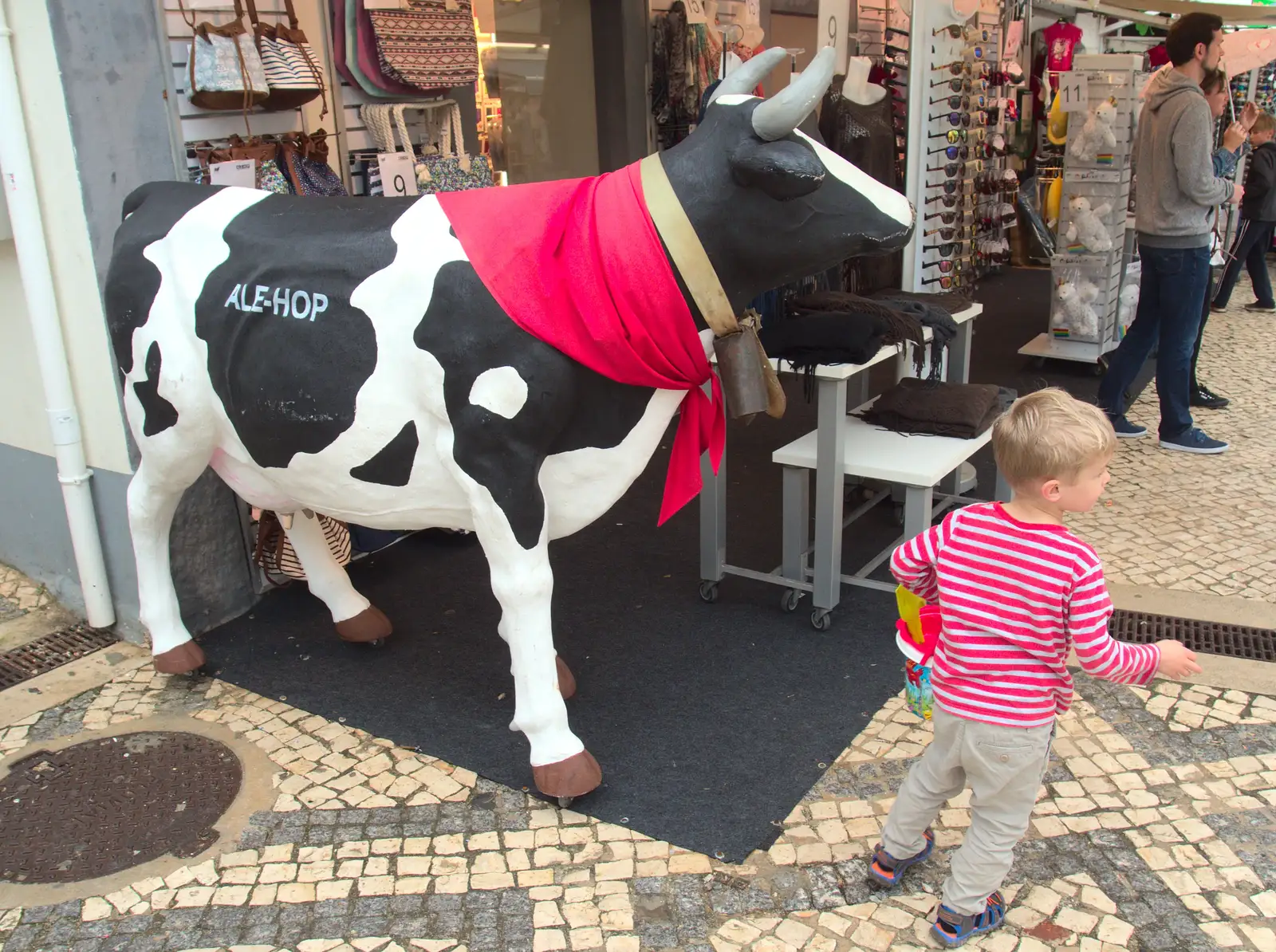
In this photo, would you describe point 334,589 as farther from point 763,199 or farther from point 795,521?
point 763,199

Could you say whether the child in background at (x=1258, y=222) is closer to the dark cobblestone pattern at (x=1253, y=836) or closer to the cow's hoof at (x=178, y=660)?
the dark cobblestone pattern at (x=1253, y=836)

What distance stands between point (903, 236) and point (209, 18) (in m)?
2.50

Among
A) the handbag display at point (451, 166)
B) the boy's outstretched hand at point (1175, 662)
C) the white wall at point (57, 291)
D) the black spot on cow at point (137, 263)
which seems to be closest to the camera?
the boy's outstretched hand at point (1175, 662)

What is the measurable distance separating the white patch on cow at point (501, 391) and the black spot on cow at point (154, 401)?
101 centimetres

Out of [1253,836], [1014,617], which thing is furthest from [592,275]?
[1253,836]

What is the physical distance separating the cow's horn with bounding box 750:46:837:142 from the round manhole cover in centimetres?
219

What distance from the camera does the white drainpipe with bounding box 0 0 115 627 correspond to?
3.32 m

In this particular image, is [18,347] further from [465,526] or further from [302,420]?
[465,526]

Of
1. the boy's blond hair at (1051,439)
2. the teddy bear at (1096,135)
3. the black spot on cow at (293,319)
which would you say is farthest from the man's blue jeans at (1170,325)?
the black spot on cow at (293,319)

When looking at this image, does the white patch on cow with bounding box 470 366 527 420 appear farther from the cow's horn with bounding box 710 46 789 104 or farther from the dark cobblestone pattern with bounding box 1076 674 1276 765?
the dark cobblestone pattern with bounding box 1076 674 1276 765

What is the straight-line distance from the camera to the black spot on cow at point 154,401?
298 cm

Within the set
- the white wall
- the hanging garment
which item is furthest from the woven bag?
the hanging garment

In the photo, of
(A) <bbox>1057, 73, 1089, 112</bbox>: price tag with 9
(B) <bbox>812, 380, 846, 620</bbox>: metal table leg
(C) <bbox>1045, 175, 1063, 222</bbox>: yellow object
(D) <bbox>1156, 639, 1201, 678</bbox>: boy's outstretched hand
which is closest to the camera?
(D) <bbox>1156, 639, 1201, 678</bbox>: boy's outstretched hand

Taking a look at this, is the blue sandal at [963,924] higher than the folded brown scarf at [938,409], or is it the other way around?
the folded brown scarf at [938,409]
